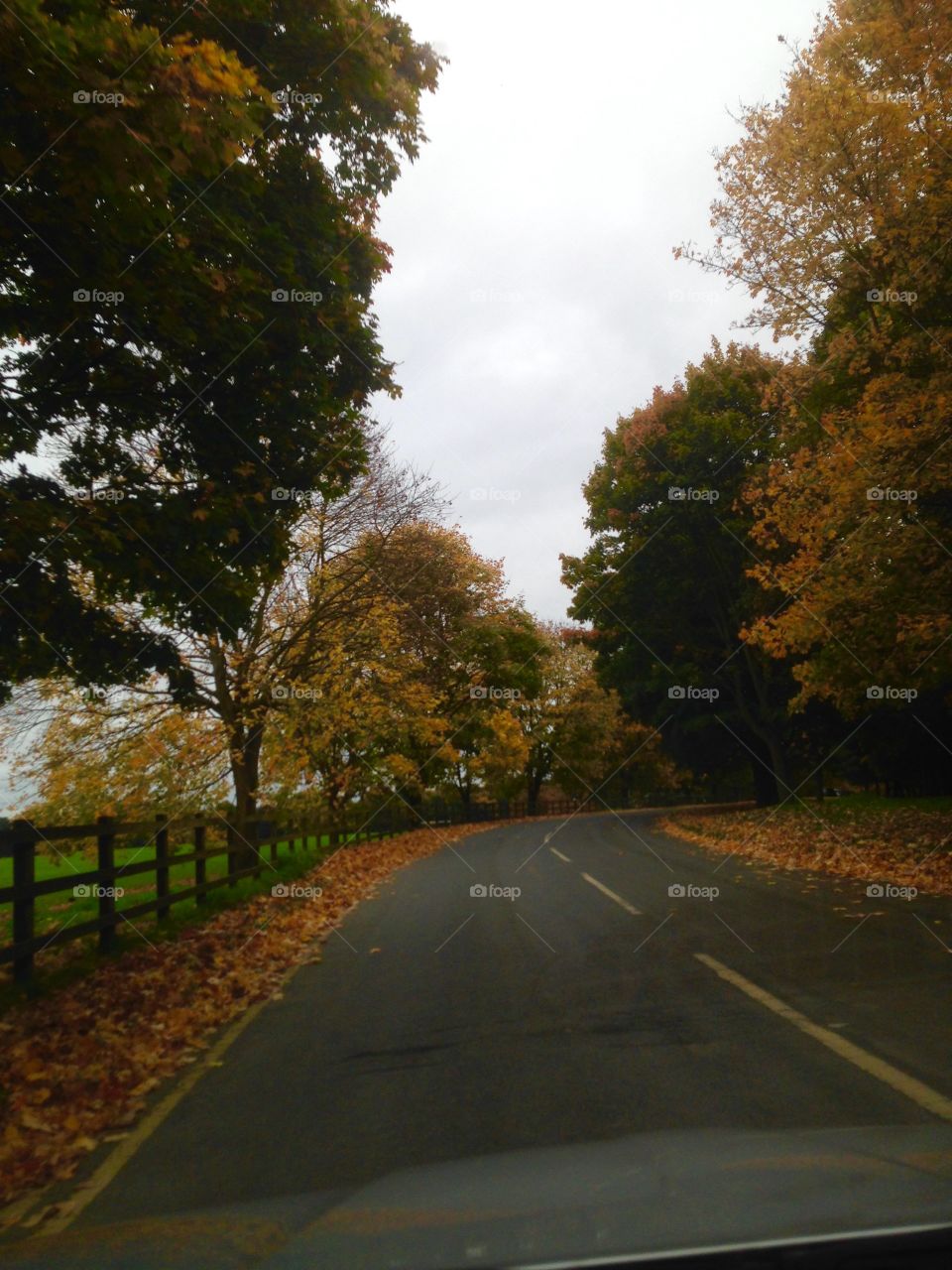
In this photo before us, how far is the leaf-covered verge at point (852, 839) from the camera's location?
601 inches

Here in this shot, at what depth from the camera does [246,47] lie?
845 centimetres

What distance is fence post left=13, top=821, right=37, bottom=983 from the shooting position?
7.86 meters

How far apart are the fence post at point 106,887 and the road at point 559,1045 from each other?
2010mm

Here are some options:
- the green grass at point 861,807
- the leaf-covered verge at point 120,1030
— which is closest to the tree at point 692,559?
the green grass at point 861,807

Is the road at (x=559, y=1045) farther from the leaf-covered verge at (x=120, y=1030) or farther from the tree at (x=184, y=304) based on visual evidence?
the tree at (x=184, y=304)

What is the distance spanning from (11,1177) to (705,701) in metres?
32.5

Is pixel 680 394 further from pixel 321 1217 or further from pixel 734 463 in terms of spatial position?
pixel 321 1217

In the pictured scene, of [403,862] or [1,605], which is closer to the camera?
[1,605]

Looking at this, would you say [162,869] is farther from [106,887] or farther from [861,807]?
[861,807]

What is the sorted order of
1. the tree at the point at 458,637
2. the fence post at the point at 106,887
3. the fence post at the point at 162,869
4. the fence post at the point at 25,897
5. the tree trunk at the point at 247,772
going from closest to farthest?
the fence post at the point at 25,897 → the fence post at the point at 106,887 → the fence post at the point at 162,869 → the tree trunk at the point at 247,772 → the tree at the point at 458,637

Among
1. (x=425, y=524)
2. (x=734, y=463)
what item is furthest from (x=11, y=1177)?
(x=734, y=463)

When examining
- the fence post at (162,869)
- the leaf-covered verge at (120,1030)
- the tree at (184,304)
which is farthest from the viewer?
the fence post at (162,869)

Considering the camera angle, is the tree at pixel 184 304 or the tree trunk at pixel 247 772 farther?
the tree trunk at pixel 247 772

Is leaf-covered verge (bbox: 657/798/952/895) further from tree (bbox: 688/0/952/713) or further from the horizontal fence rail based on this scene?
the horizontal fence rail
